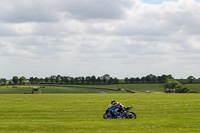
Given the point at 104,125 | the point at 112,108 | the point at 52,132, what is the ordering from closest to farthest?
the point at 52,132
the point at 104,125
the point at 112,108

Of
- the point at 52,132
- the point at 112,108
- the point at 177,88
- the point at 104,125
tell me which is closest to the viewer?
the point at 52,132

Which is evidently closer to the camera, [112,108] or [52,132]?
[52,132]

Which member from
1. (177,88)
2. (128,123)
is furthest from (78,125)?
(177,88)

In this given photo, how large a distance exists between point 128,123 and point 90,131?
426 centimetres

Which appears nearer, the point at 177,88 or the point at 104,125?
the point at 104,125

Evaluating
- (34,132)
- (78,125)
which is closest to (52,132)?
Answer: (34,132)

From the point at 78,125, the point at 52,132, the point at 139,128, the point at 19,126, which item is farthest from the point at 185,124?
the point at 19,126

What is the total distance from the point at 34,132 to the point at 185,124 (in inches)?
414

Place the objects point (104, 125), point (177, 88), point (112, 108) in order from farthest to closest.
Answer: point (177, 88) → point (112, 108) → point (104, 125)

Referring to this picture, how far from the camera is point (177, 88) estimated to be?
167 metres

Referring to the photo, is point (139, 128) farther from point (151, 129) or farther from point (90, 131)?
point (90, 131)

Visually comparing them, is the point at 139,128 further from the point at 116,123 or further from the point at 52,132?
the point at 52,132

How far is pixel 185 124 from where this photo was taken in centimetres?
2595

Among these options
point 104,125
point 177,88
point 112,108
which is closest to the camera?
point 104,125
